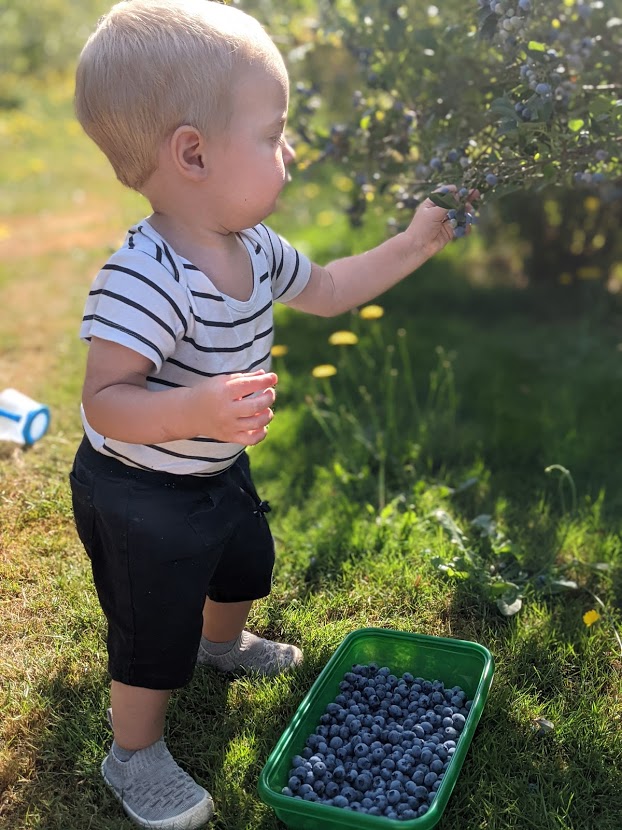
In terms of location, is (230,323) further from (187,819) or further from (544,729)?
(544,729)

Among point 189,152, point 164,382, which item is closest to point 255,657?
point 164,382

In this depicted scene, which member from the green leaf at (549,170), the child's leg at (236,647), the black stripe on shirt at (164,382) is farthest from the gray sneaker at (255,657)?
the green leaf at (549,170)

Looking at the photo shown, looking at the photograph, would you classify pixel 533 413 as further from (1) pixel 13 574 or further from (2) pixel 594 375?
(1) pixel 13 574

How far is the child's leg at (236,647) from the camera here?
7.59ft

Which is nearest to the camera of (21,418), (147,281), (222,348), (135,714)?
(147,281)

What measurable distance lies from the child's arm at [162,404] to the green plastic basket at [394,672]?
69 cm

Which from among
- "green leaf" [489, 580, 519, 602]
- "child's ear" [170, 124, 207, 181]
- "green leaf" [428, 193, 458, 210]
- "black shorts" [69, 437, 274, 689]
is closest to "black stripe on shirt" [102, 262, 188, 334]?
"child's ear" [170, 124, 207, 181]

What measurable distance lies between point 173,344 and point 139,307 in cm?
9

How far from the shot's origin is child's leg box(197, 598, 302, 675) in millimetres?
2314

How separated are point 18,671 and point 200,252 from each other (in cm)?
112

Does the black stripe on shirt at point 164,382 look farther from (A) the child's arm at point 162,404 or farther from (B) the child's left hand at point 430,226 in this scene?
(B) the child's left hand at point 430,226

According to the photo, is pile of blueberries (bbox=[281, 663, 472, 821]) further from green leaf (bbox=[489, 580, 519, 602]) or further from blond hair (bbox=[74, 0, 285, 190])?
blond hair (bbox=[74, 0, 285, 190])

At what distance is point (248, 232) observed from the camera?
2.06 meters

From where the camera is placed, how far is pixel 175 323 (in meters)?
1.77
